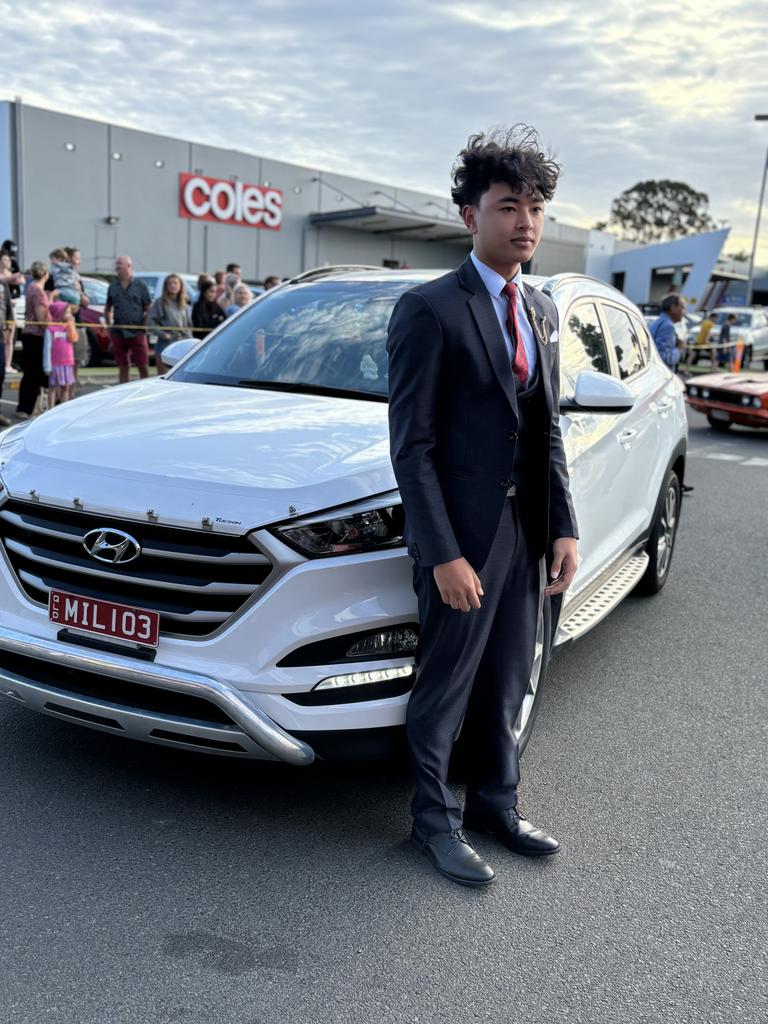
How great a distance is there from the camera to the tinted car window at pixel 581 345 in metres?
4.09

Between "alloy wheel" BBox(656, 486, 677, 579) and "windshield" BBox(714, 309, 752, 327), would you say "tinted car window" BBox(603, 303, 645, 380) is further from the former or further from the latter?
"windshield" BBox(714, 309, 752, 327)

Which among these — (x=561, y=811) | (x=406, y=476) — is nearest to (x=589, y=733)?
(x=561, y=811)

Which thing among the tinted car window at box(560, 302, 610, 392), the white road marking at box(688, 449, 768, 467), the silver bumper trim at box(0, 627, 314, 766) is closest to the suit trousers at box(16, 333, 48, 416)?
the white road marking at box(688, 449, 768, 467)

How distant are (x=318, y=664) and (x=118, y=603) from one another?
2.05 ft

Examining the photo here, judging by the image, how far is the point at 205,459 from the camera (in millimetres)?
3045

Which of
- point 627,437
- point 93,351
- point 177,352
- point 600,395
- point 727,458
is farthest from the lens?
point 93,351

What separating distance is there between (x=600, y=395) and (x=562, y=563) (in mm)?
888

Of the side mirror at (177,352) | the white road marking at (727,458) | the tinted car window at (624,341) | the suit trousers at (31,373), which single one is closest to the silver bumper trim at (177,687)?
the side mirror at (177,352)

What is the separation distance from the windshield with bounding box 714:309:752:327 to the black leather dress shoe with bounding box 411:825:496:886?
95.5 feet

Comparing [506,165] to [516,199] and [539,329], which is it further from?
[539,329]

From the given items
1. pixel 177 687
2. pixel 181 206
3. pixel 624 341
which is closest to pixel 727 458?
pixel 624 341

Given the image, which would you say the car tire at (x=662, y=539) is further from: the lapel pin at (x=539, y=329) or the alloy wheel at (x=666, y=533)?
the lapel pin at (x=539, y=329)

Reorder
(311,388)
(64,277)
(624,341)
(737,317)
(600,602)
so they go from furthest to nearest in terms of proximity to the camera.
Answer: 1. (737,317)
2. (64,277)
3. (624,341)
4. (600,602)
5. (311,388)

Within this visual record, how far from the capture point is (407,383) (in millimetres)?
2635
